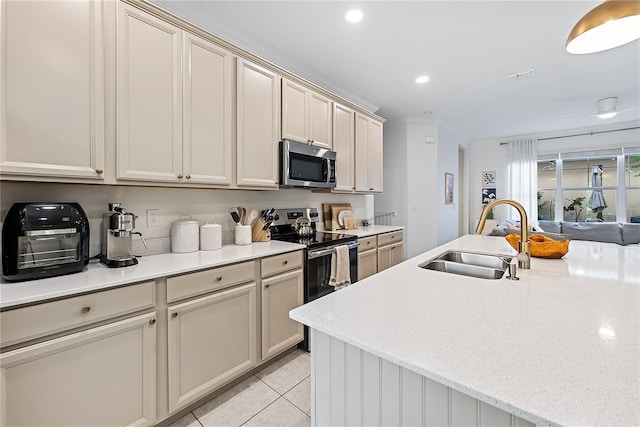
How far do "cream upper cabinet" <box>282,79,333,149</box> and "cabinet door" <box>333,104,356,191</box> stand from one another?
0.42 ft

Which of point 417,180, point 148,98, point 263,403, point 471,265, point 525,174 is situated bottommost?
point 263,403

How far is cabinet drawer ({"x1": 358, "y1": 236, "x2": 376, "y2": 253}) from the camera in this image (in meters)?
3.04

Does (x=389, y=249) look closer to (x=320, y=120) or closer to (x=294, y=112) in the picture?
(x=320, y=120)

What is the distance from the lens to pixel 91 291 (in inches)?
48.5

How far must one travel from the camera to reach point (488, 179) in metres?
6.61

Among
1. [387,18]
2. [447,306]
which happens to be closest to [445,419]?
[447,306]

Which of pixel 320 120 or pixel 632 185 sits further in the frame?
pixel 632 185

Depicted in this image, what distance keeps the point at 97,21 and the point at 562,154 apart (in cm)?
764

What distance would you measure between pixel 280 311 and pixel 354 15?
2376 mm

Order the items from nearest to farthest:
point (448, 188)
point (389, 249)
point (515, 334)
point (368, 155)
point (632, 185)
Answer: point (515, 334), point (389, 249), point (368, 155), point (632, 185), point (448, 188)

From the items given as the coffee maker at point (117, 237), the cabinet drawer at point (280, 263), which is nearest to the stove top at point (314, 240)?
the cabinet drawer at point (280, 263)

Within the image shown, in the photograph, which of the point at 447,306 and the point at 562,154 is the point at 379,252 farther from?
the point at 562,154

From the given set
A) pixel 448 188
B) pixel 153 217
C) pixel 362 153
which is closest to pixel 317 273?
pixel 153 217

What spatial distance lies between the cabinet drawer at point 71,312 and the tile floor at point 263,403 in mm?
796
